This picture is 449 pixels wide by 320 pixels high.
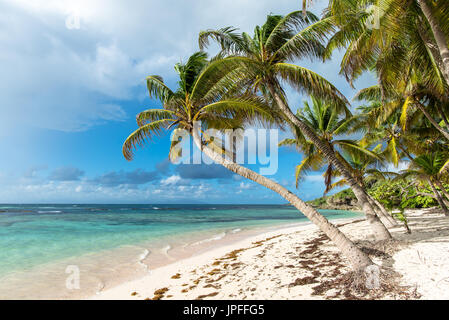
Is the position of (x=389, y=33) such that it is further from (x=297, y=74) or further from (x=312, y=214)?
(x=312, y=214)

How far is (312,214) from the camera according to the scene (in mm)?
5090

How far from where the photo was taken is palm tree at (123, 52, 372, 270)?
611 centimetres

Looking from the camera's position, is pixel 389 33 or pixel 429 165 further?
pixel 429 165

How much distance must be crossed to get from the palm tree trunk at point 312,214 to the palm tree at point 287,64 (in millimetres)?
2207

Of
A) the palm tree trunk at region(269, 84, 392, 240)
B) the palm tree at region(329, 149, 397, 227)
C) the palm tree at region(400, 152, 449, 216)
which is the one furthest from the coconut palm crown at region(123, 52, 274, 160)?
the palm tree at region(400, 152, 449, 216)

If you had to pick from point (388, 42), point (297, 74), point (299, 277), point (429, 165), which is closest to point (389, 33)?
point (388, 42)

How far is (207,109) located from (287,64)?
2.76 metres

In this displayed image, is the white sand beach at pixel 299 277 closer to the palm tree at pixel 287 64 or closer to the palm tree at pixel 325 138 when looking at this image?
the palm tree at pixel 287 64

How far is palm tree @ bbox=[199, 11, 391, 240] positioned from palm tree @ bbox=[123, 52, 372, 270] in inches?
28.6

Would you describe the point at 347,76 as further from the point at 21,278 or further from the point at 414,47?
the point at 21,278

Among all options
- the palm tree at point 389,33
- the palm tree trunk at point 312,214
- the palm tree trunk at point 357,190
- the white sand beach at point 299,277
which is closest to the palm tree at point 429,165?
the white sand beach at point 299,277

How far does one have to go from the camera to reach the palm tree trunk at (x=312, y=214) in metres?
4.50

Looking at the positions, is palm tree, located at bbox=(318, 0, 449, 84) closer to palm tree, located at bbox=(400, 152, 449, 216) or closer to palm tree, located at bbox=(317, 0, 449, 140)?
palm tree, located at bbox=(317, 0, 449, 140)
